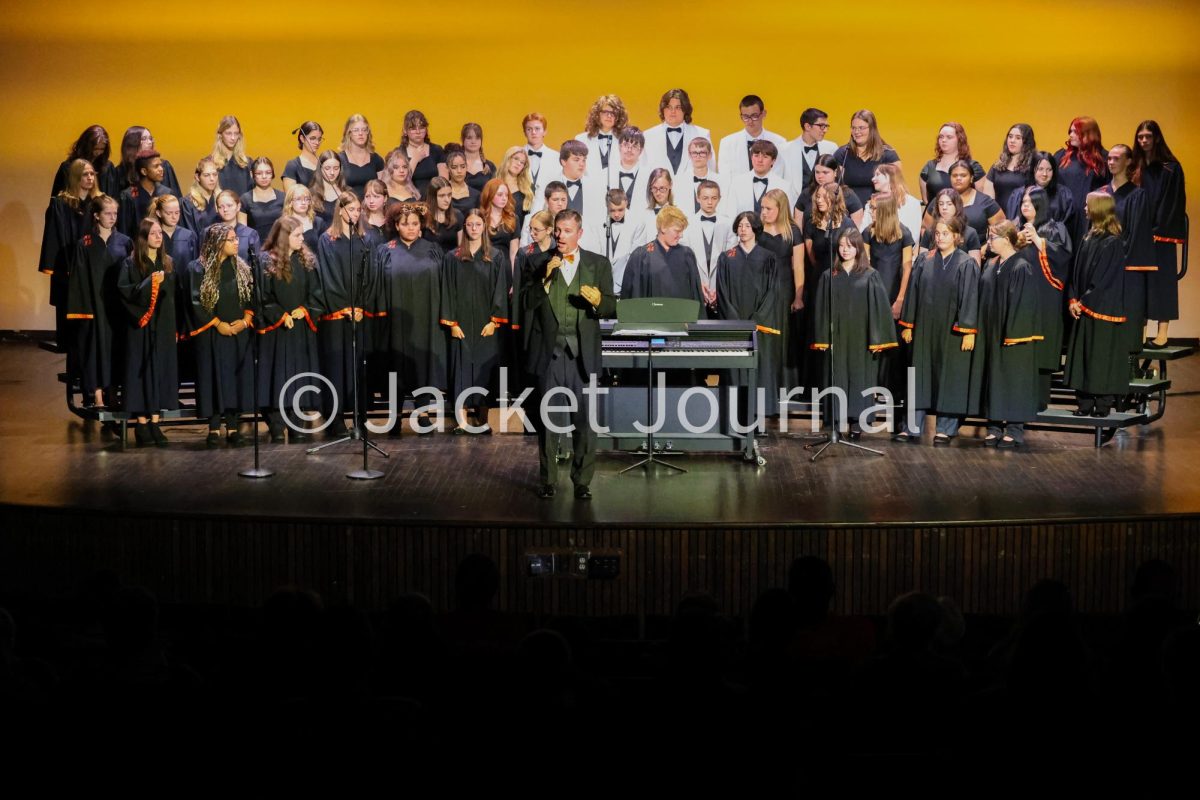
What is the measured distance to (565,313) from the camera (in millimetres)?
7691

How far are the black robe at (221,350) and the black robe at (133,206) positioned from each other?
3.85 ft

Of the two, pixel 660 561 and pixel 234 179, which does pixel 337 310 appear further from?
pixel 660 561

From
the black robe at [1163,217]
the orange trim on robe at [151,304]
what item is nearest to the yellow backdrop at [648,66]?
the black robe at [1163,217]

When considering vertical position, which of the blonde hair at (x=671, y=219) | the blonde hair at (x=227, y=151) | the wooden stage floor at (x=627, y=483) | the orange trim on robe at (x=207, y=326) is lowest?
the wooden stage floor at (x=627, y=483)

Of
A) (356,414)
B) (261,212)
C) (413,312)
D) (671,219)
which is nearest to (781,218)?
(671,219)

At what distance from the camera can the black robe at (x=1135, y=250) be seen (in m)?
9.45

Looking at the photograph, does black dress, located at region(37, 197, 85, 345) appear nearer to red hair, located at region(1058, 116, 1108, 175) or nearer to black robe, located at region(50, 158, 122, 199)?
black robe, located at region(50, 158, 122, 199)

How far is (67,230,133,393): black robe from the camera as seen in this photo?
30.4 ft

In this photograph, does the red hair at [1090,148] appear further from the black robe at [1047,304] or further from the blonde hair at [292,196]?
the blonde hair at [292,196]

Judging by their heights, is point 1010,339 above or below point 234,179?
below

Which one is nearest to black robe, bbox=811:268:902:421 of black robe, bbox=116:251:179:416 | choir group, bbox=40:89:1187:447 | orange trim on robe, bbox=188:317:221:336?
choir group, bbox=40:89:1187:447

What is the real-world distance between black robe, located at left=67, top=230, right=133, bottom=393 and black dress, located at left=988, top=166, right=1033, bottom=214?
5691 millimetres

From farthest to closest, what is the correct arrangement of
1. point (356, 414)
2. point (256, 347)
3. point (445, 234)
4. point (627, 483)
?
point (445, 234) → point (356, 414) → point (256, 347) → point (627, 483)

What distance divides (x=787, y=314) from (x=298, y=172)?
353cm
